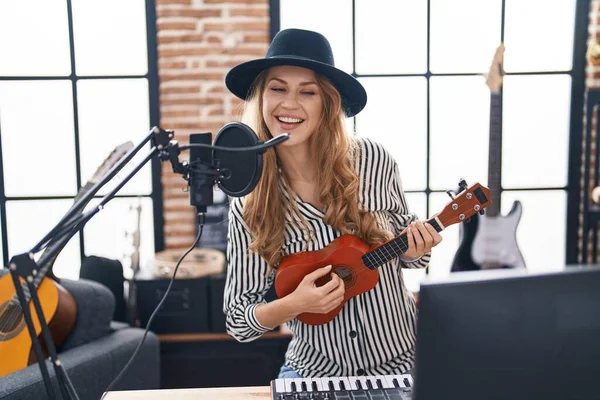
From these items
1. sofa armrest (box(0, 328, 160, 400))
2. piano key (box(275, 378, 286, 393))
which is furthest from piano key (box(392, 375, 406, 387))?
sofa armrest (box(0, 328, 160, 400))

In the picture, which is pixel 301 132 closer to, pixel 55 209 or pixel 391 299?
pixel 391 299

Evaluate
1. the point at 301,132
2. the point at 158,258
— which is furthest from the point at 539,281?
the point at 158,258

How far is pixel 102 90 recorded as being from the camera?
3.10 metres

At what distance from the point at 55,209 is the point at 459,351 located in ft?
9.73

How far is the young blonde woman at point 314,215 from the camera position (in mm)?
1467

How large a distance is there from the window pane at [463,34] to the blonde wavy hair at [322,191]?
180cm

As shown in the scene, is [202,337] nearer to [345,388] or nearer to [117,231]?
[117,231]

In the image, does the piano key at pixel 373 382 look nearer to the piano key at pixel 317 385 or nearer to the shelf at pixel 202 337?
the piano key at pixel 317 385

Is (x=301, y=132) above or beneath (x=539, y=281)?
above

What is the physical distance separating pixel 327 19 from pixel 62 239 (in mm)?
2558

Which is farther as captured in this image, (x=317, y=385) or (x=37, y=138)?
(x=37, y=138)

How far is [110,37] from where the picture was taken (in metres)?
3.08

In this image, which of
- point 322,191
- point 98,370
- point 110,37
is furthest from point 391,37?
point 98,370

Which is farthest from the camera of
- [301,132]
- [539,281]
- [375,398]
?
[301,132]
